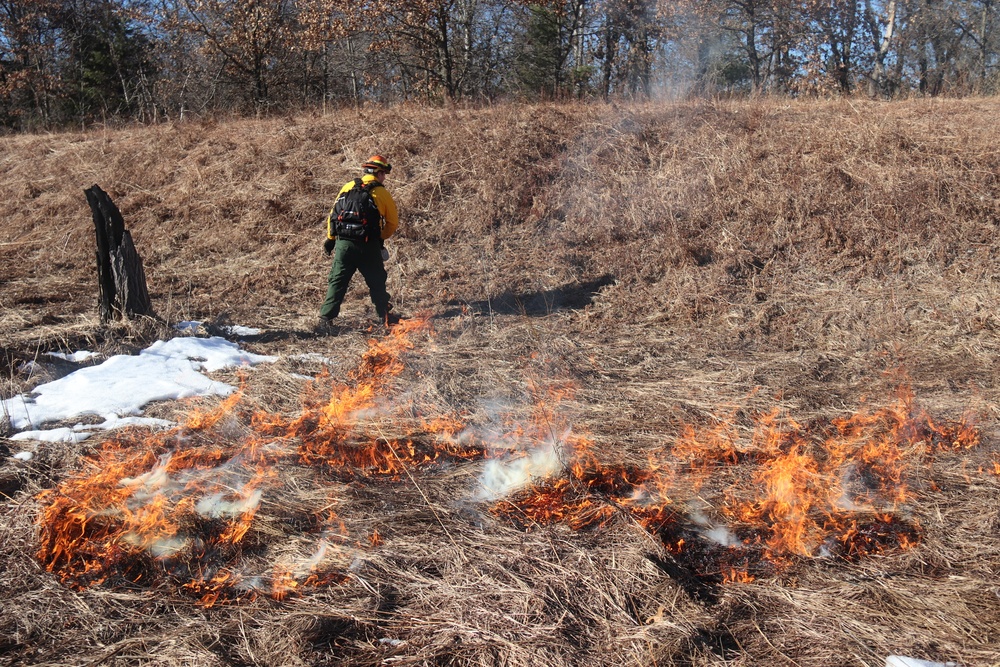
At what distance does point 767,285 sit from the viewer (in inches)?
327

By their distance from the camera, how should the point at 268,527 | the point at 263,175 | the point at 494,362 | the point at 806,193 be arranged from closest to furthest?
the point at 268,527, the point at 494,362, the point at 806,193, the point at 263,175

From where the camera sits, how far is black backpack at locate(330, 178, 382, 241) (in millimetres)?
7023

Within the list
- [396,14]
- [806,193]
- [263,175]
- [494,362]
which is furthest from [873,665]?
[396,14]

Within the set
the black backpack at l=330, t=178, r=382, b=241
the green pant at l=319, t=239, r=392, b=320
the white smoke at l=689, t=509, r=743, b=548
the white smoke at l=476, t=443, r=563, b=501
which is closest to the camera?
the white smoke at l=689, t=509, r=743, b=548

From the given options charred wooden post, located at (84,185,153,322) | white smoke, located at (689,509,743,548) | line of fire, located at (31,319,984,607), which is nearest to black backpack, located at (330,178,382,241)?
charred wooden post, located at (84,185,153,322)

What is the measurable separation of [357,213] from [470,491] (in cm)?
390

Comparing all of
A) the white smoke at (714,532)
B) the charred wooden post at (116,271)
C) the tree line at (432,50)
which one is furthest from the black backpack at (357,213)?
the tree line at (432,50)

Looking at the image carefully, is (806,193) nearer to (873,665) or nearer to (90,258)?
(873,665)

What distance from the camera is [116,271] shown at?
6699 millimetres

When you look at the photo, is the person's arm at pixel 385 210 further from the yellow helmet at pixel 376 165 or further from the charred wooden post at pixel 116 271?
the charred wooden post at pixel 116 271

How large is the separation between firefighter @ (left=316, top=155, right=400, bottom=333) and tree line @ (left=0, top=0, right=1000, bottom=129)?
907cm

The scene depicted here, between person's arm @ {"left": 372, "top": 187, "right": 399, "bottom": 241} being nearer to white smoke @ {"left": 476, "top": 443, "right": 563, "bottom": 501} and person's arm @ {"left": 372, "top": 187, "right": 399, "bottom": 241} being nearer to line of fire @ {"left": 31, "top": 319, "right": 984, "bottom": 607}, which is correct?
line of fire @ {"left": 31, "top": 319, "right": 984, "bottom": 607}

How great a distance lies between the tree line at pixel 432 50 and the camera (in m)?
17.5

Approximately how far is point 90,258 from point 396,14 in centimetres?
985
